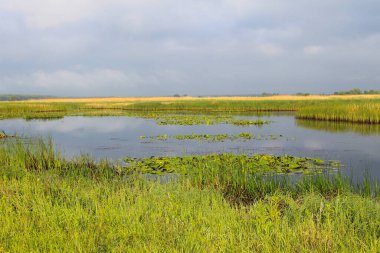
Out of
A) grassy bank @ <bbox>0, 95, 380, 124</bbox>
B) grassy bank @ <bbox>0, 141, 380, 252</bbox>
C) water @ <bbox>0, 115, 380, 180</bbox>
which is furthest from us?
grassy bank @ <bbox>0, 95, 380, 124</bbox>

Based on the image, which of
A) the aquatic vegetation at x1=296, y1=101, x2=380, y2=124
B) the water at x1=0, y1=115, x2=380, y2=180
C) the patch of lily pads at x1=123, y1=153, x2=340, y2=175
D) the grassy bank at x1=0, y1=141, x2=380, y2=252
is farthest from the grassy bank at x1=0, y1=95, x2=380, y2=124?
the grassy bank at x1=0, y1=141, x2=380, y2=252

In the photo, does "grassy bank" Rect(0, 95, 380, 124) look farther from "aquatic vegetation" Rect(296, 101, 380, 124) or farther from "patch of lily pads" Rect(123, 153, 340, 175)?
"patch of lily pads" Rect(123, 153, 340, 175)

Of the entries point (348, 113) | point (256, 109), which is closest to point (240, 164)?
point (348, 113)

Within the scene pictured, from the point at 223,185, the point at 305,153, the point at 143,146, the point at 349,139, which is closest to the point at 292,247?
the point at 223,185

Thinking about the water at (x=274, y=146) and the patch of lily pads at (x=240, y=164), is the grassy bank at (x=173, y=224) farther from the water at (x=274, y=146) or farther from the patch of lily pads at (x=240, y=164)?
the water at (x=274, y=146)

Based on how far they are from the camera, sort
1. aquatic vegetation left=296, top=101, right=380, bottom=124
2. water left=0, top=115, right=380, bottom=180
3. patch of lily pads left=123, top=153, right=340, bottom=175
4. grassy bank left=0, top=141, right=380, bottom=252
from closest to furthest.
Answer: grassy bank left=0, top=141, right=380, bottom=252
patch of lily pads left=123, top=153, right=340, bottom=175
water left=0, top=115, right=380, bottom=180
aquatic vegetation left=296, top=101, right=380, bottom=124

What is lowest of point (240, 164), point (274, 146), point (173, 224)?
point (274, 146)

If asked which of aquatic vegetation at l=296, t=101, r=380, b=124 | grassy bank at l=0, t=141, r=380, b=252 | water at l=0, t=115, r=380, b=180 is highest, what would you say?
aquatic vegetation at l=296, t=101, r=380, b=124

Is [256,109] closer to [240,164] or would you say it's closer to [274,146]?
[274,146]

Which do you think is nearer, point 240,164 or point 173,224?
point 173,224

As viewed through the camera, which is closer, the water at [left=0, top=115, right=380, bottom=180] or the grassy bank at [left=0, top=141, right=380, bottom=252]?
the grassy bank at [left=0, top=141, right=380, bottom=252]

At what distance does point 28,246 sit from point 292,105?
55.4 meters

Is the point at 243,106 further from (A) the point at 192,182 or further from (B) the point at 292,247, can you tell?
(B) the point at 292,247

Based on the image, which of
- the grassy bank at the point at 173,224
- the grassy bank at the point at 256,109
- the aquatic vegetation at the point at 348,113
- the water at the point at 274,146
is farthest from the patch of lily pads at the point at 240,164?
the grassy bank at the point at 256,109
